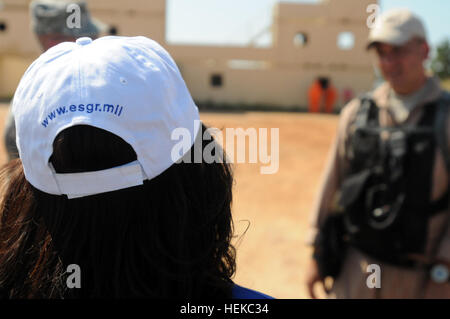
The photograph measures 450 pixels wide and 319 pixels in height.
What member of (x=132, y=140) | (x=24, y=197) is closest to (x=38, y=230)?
(x=24, y=197)

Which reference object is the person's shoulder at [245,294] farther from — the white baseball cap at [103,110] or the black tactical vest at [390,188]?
the black tactical vest at [390,188]

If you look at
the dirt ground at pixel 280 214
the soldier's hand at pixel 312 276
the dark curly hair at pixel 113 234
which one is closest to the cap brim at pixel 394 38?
the dirt ground at pixel 280 214

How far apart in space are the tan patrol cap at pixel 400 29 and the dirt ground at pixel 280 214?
889 millimetres

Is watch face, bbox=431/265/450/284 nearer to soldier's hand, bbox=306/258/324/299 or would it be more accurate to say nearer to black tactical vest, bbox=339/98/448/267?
black tactical vest, bbox=339/98/448/267

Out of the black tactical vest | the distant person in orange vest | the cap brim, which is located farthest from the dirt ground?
the distant person in orange vest

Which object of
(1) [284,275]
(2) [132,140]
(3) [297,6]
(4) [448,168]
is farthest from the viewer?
(3) [297,6]

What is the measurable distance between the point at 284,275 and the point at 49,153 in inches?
152

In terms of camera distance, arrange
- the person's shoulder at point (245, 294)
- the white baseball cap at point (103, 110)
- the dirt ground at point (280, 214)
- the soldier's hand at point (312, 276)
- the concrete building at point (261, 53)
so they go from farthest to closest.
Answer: the concrete building at point (261, 53) < the dirt ground at point (280, 214) < the soldier's hand at point (312, 276) < the person's shoulder at point (245, 294) < the white baseball cap at point (103, 110)

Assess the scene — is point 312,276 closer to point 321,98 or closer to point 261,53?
point 321,98

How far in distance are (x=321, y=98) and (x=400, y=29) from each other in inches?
688

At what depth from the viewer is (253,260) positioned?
A: 4.73 metres

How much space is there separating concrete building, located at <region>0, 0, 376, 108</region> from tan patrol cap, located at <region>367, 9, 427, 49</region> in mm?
17687

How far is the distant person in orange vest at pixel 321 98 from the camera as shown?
18.8 m
